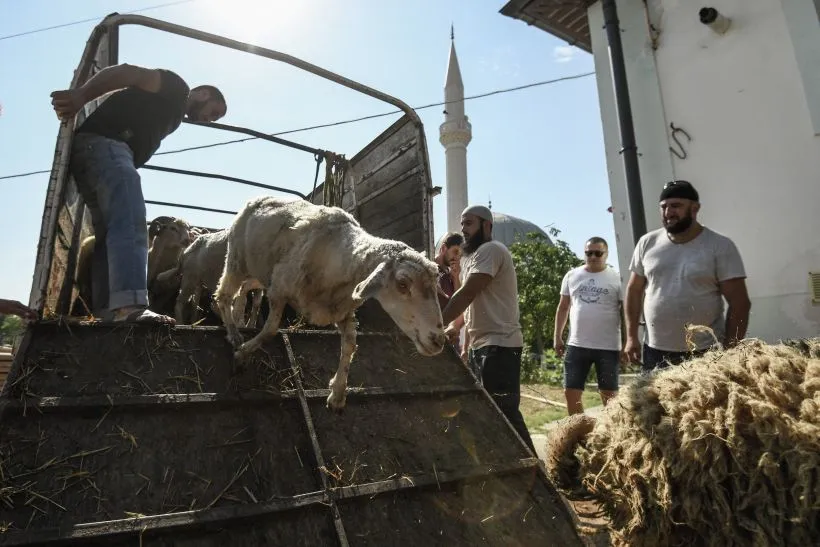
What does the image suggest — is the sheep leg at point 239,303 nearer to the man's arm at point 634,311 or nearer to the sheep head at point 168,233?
the sheep head at point 168,233

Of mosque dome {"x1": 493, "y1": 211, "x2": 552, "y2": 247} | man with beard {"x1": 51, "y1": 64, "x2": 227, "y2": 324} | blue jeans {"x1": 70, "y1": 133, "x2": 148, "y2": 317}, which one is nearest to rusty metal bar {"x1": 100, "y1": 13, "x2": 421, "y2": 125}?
man with beard {"x1": 51, "y1": 64, "x2": 227, "y2": 324}

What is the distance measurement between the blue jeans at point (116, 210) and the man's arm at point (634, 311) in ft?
12.3

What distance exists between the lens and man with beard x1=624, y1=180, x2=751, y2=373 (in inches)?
133

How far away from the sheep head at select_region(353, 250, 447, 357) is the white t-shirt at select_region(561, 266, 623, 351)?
3.03m

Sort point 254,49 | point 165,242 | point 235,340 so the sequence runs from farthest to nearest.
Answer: point 165,242 → point 254,49 → point 235,340

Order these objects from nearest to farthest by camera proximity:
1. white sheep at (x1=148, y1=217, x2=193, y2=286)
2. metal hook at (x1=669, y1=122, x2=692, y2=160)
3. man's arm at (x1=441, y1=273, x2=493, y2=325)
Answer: man's arm at (x1=441, y1=273, x2=493, y2=325), white sheep at (x1=148, y1=217, x2=193, y2=286), metal hook at (x1=669, y1=122, x2=692, y2=160)

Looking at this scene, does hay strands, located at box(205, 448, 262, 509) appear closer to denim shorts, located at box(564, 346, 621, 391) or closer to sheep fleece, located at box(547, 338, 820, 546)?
sheep fleece, located at box(547, 338, 820, 546)

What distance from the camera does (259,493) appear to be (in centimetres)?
211

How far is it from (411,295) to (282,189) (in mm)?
4647

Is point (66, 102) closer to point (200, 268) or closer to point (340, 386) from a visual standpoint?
point (200, 268)

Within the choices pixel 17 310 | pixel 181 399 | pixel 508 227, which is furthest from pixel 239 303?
pixel 508 227

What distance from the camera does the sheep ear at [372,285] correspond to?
251 cm

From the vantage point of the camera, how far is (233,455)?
89.6 inches

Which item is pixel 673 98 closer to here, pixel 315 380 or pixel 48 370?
pixel 315 380
